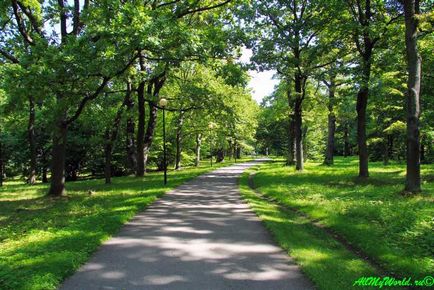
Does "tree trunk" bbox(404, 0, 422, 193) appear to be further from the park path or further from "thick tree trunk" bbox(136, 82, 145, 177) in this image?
"thick tree trunk" bbox(136, 82, 145, 177)

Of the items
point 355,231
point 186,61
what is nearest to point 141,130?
point 186,61

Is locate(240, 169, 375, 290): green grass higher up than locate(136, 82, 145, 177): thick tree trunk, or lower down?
lower down

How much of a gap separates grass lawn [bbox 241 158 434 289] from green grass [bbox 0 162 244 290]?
3.82m

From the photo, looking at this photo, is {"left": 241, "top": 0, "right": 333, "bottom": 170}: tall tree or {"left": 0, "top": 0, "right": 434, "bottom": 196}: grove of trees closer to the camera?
{"left": 0, "top": 0, "right": 434, "bottom": 196}: grove of trees

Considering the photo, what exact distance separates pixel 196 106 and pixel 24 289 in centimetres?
1954

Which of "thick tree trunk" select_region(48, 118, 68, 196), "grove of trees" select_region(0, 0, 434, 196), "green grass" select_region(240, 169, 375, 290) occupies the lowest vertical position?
"green grass" select_region(240, 169, 375, 290)

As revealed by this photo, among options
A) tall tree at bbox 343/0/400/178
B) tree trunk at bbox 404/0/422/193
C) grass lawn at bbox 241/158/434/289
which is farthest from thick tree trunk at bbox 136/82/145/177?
tree trunk at bbox 404/0/422/193

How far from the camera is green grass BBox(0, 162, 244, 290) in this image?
559 centimetres

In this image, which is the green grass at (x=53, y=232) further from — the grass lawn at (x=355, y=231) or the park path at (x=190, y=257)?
the grass lawn at (x=355, y=231)

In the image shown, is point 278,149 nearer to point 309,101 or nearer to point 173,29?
point 309,101

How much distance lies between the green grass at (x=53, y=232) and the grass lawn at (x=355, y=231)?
382cm

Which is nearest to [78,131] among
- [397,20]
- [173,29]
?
[173,29]

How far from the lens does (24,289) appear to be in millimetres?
4992

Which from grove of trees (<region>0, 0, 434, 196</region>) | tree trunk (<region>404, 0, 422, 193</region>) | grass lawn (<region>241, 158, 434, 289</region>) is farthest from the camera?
tree trunk (<region>404, 0, 422, 193</region>)
